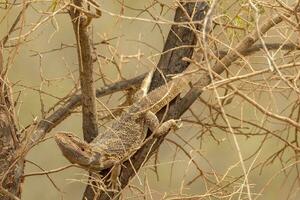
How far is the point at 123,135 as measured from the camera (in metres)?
2.12

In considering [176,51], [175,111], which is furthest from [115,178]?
[176,51]

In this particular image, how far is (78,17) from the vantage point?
5.60 ft

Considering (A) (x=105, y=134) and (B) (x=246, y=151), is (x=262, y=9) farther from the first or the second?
(B) (x=246, y=151)

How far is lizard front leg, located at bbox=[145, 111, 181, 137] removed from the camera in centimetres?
195

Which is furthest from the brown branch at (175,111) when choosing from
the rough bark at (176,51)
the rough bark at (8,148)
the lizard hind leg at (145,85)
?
the rough bark at (8,148)

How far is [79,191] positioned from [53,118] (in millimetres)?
1076

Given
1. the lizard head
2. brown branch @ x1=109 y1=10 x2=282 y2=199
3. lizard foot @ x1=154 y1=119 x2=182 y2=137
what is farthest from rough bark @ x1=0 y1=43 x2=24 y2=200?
lizard foot @ x1=154 y1=119 x2=182 y2=137

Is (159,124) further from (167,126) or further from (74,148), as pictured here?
(74,148)

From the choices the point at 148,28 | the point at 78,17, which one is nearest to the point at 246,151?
the point at 148,28

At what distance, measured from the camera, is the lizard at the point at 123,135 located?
1987mm

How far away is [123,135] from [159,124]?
0.21 meters

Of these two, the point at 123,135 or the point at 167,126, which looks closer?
the point at 167,126

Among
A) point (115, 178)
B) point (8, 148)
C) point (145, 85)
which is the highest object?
point (145, 85)

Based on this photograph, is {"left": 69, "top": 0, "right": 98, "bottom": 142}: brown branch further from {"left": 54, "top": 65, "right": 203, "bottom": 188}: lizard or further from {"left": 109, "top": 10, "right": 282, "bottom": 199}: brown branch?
{"left": 109, "top": 10, "right": 282, "bottom": 199}: brown branch
